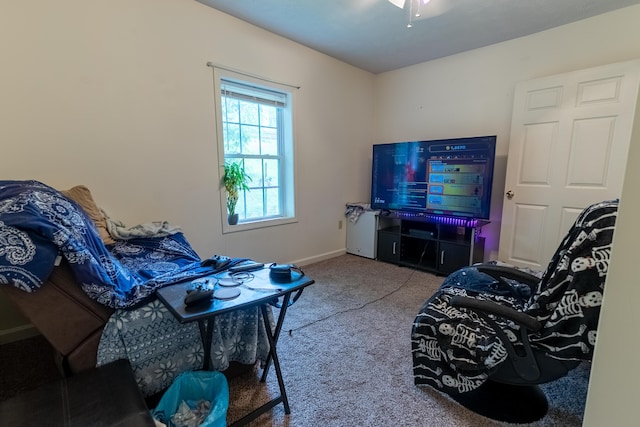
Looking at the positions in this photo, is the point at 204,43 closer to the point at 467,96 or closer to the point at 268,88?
the point at 268,88

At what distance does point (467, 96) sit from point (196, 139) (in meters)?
3.07

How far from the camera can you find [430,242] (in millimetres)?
3635

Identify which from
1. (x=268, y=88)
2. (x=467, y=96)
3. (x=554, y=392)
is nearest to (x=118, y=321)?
(x=554, y=392)

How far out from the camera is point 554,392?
61.1 inches

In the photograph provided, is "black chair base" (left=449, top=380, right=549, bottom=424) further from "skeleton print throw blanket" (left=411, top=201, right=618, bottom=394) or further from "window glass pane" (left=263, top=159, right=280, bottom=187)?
"window glass pane" (left=263, top=159, right=280, bottom=187)

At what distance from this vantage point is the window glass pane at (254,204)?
318 centimetres

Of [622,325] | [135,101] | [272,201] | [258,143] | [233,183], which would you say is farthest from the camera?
[272,201]

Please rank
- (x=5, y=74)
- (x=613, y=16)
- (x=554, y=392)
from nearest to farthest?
(x=554, y=392) < (x=5, y=74) < (x=613, y=16)

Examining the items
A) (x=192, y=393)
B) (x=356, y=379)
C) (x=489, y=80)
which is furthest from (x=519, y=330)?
(x=489, y=80)

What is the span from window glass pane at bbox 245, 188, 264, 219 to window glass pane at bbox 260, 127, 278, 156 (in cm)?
45

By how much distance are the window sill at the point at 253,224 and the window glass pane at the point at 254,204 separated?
0.14m

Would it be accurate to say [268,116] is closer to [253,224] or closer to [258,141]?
[258,141]

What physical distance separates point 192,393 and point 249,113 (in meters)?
2.59

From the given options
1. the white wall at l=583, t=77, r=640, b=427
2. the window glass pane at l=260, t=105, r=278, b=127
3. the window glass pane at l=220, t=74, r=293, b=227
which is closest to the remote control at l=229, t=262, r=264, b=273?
the white wall at l=583, t=77, r=640, b=427
